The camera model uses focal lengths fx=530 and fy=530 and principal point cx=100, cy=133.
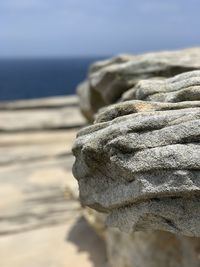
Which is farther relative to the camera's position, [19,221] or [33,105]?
[33,105]

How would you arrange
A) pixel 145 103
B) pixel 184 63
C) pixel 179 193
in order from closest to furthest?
pixel 179 193 → pixel 145 103 → pixel 184 63

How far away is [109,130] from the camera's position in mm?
6000

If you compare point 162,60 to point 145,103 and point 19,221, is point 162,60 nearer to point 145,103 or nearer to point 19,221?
point 145,103

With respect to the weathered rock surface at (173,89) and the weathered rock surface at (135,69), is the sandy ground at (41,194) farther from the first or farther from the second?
the weathered rock surface at (173,89)

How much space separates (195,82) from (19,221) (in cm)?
832

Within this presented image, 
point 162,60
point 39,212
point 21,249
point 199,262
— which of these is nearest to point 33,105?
point 39,212

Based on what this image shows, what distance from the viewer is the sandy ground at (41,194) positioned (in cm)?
1176

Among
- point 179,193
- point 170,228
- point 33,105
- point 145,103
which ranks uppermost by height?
point 145,103

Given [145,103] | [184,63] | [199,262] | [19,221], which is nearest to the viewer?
[145,103]

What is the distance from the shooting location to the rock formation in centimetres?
535

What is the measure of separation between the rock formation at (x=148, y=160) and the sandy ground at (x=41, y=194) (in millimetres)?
4973

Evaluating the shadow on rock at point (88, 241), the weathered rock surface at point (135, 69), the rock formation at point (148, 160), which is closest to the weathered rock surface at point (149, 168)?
the rock formation at point (148, 160)

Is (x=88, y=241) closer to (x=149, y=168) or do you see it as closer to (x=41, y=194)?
(x=41, y=194)

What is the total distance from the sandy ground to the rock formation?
497cm
